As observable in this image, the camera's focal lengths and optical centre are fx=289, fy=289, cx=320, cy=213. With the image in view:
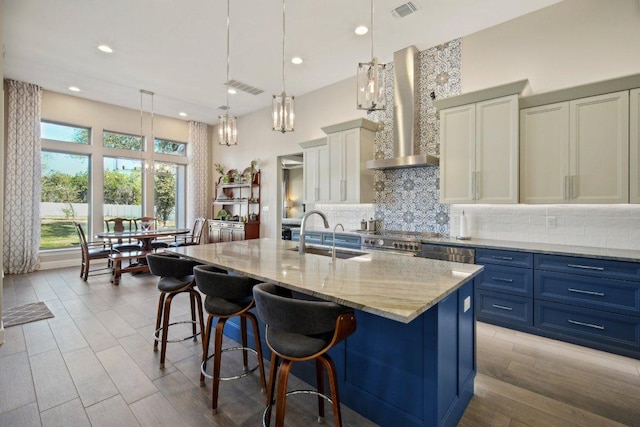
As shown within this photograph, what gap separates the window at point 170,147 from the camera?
7.46 meters

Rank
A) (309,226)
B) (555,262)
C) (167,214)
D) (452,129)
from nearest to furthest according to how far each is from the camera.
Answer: (555,262) → (452,129) → (309,226) → (167,214)

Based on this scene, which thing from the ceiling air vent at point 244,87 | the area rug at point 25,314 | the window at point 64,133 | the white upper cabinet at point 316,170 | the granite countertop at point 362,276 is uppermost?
the ceiling air vent at point 244,87

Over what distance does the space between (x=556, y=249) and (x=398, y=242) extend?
164 centimetres

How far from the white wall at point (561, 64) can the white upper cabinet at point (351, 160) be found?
1.49 m

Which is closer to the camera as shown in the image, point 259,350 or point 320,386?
point 320,386

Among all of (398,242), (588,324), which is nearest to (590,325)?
(588,324)

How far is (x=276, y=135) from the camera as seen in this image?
21.3ft

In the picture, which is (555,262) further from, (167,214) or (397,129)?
(167,214)

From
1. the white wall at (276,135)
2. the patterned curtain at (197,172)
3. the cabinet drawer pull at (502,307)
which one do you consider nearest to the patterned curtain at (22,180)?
the patterned curtain at (197,172)

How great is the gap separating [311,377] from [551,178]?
124 inches

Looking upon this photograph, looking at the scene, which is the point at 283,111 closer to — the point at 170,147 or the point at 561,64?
the point at 561,64

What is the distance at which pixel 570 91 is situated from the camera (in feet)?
9.59

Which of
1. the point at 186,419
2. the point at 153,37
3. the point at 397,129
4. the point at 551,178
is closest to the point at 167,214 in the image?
the point at 153,37

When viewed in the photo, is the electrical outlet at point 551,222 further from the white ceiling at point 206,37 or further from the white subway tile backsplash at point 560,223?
the white ceiling at point 206,37
